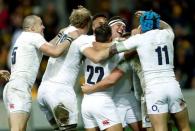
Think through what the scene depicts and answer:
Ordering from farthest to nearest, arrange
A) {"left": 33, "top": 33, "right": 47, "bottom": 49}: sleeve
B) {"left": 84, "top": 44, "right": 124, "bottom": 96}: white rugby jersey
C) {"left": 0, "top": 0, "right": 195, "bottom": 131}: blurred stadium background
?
{"left": 0, "top": 0, "right": 195, "bottom": 131}: blurred stadium background < {"left": 33, "top": 33, "right": 47, "bottom": 49}: sleeve < {"left": 84, "top": 44, "right": 124, "bottom": 96}: white rugby jersey

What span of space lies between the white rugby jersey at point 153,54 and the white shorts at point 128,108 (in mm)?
973

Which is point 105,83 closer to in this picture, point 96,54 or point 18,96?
point 96,54

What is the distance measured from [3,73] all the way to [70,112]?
4.21 ft

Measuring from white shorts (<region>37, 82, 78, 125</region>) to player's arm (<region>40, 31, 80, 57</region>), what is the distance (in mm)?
514

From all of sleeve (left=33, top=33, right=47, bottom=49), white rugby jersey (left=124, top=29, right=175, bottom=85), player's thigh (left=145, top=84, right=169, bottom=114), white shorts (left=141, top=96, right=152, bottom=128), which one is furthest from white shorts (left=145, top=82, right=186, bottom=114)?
sleeve (left=33, top=33, right=47, bottom=49)

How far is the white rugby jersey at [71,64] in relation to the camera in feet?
41.6

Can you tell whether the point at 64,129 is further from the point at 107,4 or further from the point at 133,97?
the point at 107,4

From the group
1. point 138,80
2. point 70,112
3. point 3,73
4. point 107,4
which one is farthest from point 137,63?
point 107,4

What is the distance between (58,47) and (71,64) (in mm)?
375

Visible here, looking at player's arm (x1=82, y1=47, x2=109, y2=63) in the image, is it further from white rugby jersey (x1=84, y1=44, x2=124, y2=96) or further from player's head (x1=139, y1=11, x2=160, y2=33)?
player's head (x1=139, y1=11, x2=160, y2=33)

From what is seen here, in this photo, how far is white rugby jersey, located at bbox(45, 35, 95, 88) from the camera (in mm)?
12672

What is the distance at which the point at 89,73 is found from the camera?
1255cm

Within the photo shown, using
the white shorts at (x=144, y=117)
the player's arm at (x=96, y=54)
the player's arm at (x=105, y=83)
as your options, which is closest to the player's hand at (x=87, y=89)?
the player's arm at (x=105, y=83)

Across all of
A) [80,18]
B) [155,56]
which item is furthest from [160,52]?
[80,18]
